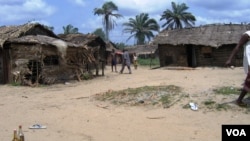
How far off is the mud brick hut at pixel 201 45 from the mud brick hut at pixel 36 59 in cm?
1170

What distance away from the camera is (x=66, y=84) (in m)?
19.5

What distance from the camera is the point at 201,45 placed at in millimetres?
30344

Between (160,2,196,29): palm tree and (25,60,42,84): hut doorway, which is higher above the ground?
(160,2,196,29): palm tree

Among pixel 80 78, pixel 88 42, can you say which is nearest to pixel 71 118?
pixel 80 78

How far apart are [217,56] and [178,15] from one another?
2765cm

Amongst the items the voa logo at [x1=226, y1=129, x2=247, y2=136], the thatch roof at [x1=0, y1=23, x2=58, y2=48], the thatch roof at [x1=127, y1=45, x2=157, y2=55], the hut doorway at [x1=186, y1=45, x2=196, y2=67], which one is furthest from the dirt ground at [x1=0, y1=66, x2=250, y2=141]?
the thatch roof at [x1=127, y1=45, x2=157, y2=55]

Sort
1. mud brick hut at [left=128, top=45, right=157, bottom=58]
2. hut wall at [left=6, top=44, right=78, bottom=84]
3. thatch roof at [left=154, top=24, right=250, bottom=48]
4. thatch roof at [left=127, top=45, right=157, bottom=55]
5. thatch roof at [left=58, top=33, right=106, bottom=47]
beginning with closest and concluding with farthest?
1. hut wall at [left=6, top=44, right=78, bottom=84]
2. thatch roof at [left=154, top=24, right=250, bottom=48]
3. thatch roof at [left=58, top=33, right=106, bottom=47]
4. thatch roof at [left=127, top=45, right=157, bottom=55]
5. mud brick hut at [left=128, top=45, right=157, bottom=58]

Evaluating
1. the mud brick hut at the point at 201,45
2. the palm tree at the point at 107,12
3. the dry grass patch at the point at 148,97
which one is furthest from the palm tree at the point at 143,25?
A: the dry grass patch at the point at 148,97

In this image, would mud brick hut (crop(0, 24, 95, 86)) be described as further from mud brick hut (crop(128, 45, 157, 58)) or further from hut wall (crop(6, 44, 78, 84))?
mud brick hut (crop(128, 45, 157, 58))

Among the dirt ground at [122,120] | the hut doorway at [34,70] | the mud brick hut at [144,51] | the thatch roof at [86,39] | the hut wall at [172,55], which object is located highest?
the thatch roof at [86,39]

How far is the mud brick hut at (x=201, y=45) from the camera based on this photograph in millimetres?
29188

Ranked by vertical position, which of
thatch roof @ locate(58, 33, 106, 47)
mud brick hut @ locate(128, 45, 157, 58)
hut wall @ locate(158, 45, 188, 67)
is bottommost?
hut wall @ locate(158, 45, 188, 67)

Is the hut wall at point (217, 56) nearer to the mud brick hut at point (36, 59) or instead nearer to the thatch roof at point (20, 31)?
the mud brick hut at point (36, 59)

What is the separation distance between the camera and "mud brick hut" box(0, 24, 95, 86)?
1925cm
